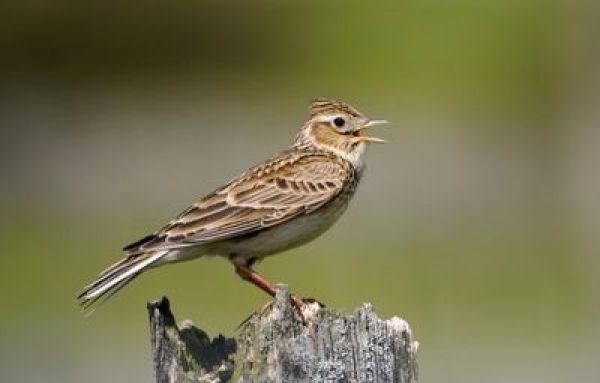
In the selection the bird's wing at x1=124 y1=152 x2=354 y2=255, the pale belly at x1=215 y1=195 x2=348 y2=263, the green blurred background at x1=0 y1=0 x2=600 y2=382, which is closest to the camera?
the bird's wing at x1=124 y1=152 x2=354 y2=255

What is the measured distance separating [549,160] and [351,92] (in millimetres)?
2529

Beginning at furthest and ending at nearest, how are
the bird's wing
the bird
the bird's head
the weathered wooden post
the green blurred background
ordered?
the green blurred background → the bird's head → the bird's wing → the bird → the weathered wooden post

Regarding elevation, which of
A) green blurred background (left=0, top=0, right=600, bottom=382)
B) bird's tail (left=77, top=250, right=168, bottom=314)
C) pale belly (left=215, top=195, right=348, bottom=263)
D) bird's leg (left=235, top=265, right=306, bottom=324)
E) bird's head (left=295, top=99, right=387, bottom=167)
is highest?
green blurred background (left=0, top=0, right=600, bottom=382)

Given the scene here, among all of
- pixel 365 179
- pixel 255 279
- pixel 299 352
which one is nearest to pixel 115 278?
pixel 255 279

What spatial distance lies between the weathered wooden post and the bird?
5.24 ft

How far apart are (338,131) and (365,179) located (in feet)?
24.9

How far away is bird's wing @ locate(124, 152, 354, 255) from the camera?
8.71 metres

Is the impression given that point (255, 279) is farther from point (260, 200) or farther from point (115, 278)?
point (115, 278)

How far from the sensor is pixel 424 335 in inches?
546

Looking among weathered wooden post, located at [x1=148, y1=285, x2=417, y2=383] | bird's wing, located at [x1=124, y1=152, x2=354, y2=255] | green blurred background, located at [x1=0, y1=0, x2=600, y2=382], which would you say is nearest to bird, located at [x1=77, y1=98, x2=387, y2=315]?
bird's wing, located at [x1=124, y1=152, x2=354, y2=255]

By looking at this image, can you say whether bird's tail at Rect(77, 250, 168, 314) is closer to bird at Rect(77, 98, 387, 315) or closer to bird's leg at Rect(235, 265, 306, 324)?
bird at Rect(77, 98, 387, 315)

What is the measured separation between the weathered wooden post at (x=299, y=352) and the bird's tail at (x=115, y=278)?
1.53 meters

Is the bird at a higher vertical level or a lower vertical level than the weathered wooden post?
higher

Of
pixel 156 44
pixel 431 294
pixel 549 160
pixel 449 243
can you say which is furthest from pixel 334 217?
pixel 156 44
